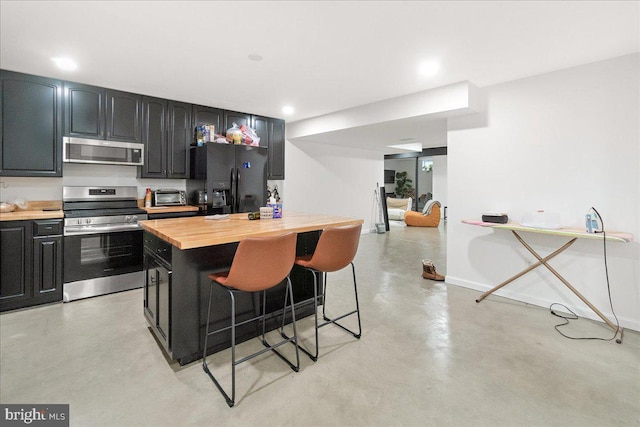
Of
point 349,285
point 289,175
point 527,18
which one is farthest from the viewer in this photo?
point 289,175

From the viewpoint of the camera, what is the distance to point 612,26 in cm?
232

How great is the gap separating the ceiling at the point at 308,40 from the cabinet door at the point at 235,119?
1.08 m

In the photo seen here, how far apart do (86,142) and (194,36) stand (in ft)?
7.04

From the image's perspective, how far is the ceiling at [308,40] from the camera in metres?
2.16

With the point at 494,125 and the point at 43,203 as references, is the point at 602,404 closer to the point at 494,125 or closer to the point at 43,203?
the point at 494,125

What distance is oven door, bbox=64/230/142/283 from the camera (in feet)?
11.1

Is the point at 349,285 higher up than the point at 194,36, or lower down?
lower down

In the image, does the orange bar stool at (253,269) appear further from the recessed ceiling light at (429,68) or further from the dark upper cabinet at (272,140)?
the dark upper cabinet at (272,140)

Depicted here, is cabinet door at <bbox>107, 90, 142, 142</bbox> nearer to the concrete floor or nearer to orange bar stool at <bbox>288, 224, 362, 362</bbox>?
the concrete floor

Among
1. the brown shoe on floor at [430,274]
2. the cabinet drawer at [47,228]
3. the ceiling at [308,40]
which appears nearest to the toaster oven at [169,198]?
the cabinet drawer at [47,228]

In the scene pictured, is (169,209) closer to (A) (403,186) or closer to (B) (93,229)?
(B) (93,229)

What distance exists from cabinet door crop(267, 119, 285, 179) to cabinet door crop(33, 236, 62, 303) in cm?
317

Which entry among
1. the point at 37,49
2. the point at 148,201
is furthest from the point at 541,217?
the point at 37,49

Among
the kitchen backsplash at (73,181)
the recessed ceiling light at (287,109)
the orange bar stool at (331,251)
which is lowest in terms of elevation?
the orange bar stool at (331,251)
